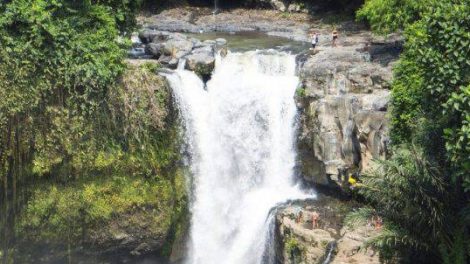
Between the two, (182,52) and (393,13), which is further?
(182,52)

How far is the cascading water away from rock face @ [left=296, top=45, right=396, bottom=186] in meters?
0.72

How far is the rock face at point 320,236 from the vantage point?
15.7 metres

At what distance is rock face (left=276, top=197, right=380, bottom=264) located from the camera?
15731mm

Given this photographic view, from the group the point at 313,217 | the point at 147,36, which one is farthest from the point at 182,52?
the point at 313,217

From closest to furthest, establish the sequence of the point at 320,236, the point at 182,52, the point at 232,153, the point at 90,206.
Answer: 1. the point at 320,236
2. the point at 90,206
3. the point at 232,153
4. the point at 182,52

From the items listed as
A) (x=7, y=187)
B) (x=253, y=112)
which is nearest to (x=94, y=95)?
(x=7, y=187)

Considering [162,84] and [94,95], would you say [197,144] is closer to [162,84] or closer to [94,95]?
[162,84]

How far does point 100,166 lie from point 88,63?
10.6 feet

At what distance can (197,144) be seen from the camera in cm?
2038

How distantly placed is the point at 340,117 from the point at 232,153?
4204 mm

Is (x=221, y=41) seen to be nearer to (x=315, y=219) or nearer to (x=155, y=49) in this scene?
(x=155, y=49)

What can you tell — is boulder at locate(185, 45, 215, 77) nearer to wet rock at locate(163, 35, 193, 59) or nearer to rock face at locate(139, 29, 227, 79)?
rock face at locate(139, 29, 227, 79)

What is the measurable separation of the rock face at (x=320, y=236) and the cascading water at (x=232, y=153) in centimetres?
159

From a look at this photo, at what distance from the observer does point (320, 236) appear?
16844 mm
